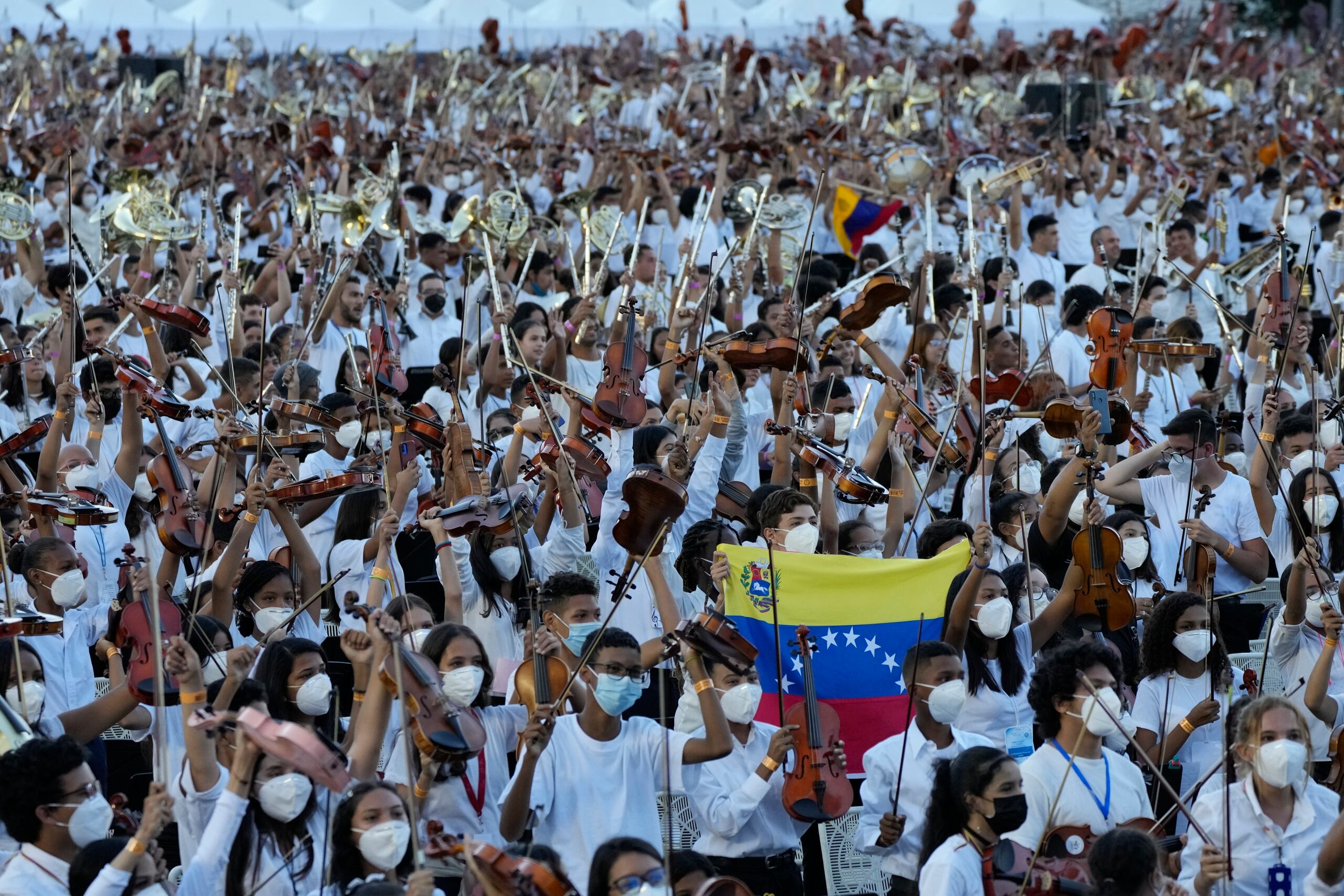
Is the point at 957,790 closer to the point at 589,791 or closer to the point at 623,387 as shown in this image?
the point at 589,791

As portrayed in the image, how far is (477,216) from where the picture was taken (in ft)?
45.5

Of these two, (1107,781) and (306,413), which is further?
(306,413)

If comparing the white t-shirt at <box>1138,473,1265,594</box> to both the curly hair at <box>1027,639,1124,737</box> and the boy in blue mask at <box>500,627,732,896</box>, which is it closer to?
the curly hair at <box>1027,639,1124,737</box>

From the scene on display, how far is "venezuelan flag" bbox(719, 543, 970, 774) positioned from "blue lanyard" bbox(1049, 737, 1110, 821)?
38.4 inches

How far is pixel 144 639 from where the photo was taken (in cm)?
630

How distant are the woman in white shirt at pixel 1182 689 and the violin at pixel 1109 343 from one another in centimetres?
259

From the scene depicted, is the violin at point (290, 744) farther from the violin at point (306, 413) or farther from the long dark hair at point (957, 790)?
the violin at point (306, 413)

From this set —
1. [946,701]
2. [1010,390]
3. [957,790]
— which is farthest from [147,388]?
[957,790]

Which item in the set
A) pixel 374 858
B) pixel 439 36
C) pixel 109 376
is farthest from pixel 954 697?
pixel 439 36

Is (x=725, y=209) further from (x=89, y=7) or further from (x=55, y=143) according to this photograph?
(x=89, y=7)

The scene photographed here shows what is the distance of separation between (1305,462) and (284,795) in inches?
214

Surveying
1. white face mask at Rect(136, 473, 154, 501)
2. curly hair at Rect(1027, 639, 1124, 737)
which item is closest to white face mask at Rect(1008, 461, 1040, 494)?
curly hair at Rect(1027, 639, 1124, 737)

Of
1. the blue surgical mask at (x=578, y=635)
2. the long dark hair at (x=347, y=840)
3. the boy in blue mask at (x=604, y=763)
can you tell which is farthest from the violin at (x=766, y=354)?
the long dark hair at (x=347, y=840)

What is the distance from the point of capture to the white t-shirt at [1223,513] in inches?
340
